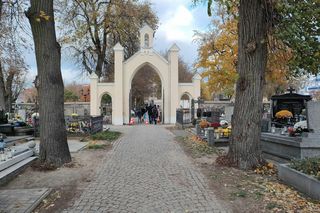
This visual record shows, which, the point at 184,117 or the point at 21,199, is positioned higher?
the point at 184,117

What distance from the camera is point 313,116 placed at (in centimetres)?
961

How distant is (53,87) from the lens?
984 centimetres

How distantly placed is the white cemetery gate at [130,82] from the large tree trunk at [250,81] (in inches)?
948

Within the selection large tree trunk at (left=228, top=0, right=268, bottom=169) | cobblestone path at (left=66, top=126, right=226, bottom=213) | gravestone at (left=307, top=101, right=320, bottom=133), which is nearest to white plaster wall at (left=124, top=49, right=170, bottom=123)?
cobblestone path at (left=66, top=126, right=226, bottom=213)

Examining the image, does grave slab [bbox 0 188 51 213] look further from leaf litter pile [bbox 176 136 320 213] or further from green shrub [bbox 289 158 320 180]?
green shrub [bbox 289 158 320 180]

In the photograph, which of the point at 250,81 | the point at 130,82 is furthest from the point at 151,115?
the point at 250,81

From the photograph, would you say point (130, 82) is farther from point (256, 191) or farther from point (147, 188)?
point (256, 191)

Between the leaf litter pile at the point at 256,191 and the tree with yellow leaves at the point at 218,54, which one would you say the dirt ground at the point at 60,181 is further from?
the tree with yellow leaves at the point at 218,54

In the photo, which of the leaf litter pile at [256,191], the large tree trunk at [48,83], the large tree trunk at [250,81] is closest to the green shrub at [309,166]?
the leaf litter pile at [256,191]

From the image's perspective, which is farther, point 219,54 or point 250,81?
point 219,54

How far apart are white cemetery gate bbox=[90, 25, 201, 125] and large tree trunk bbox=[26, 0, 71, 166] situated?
23.0 meters

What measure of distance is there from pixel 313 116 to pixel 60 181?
6411 mm

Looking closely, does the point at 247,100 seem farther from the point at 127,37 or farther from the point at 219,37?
the point at 127,37

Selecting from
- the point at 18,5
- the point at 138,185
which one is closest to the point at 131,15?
the point at 18,5
